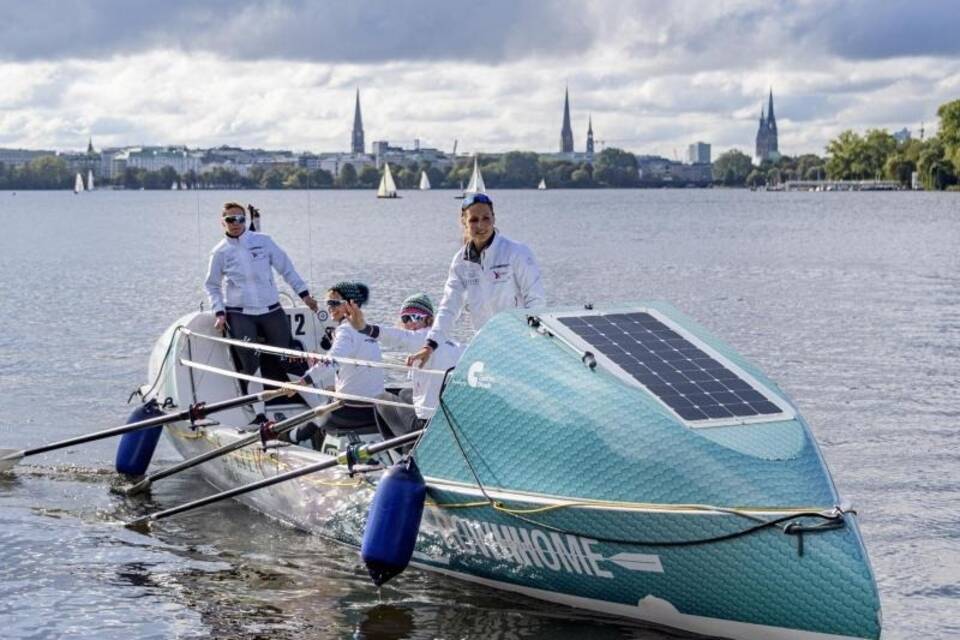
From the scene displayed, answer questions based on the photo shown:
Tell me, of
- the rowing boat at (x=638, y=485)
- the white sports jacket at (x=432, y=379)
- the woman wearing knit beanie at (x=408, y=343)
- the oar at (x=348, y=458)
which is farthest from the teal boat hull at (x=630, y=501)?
the woman wearing knit beanie at (x=408, y=343)

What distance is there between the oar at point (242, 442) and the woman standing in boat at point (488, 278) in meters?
1.08

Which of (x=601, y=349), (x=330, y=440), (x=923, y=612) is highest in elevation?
(x=601, y=349)

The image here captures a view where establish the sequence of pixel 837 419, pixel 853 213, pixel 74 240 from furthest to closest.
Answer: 1. pixel 853 213
2. pixel 74 240
3. pixel 837 419

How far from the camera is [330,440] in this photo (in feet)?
41.8

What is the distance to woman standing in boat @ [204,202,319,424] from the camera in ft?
49.5

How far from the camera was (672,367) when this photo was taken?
399 inches

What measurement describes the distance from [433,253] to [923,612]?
161 feet

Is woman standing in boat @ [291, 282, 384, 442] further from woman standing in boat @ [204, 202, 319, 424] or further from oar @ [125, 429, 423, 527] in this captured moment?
woman standing in boat @ [204, 202, 319, 424]

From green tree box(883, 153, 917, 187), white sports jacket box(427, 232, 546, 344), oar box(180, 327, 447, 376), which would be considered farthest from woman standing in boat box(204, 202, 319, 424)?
green tree box(883, 153, 917, 187)

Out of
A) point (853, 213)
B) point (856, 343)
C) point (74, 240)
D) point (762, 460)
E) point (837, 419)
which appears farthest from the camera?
point (853, 213)

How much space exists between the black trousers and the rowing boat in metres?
4.06

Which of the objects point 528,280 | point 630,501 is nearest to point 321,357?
point 528,280

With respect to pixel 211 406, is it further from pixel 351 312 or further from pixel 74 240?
pixel 74 240

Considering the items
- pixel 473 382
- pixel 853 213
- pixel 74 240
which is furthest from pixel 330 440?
pixel 853 213
